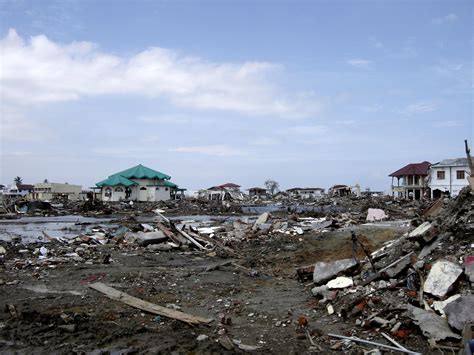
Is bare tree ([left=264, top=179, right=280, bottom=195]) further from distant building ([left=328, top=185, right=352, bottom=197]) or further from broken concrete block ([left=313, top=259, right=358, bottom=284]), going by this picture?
broken concrete block ([left=313, top=259, right=358, bottom=284])

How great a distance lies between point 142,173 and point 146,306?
51.6 m

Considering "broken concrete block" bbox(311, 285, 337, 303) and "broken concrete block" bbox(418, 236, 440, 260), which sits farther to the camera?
"broken concrete block" bbox(418, 236, 440, 260)

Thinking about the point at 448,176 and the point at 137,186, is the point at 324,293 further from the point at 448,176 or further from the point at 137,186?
the point at 137,186

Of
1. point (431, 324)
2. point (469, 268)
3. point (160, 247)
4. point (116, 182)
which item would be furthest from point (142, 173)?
point (431, 324)

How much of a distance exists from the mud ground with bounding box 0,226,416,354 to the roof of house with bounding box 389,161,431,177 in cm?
4350

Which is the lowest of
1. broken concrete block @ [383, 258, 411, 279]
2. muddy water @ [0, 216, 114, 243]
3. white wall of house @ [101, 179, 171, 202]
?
muddy water @ [0, 216, 114, 243]

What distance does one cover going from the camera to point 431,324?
5211 mm

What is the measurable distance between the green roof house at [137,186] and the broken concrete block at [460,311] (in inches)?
2022

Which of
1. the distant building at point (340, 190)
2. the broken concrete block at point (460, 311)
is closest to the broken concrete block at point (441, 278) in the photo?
the broken concrete block at point (460, 311)

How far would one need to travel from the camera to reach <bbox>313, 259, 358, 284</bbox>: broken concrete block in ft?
25.9

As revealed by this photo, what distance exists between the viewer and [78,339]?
18.3ft

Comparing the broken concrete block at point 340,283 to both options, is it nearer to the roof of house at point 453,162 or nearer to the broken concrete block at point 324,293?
the broken concrete block at point 324,293

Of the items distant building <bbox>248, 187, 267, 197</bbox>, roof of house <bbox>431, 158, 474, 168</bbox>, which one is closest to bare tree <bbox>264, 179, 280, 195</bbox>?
distant building <bbox>248, 187, 267, 197</bbox>

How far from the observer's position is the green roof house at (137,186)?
54594 millimetres
